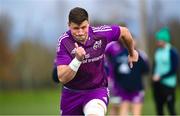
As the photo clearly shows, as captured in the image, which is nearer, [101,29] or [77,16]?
[77,16]

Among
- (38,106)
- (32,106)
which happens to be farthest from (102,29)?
(32,106)

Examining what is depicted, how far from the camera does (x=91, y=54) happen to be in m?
8.84

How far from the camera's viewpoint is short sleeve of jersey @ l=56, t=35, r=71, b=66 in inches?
333

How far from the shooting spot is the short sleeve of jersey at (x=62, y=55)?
8469 mm

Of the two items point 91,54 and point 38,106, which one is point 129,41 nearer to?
point 91,54

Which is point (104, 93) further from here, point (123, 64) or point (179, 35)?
point (179, 35)

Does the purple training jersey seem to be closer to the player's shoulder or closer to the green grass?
the player's shoulder

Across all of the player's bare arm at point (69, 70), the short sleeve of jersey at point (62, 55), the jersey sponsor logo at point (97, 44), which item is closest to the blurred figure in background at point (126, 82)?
the jersey sponsor logo at point (97, 44)

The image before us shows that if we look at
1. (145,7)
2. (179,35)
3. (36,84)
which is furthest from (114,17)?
(36,84)

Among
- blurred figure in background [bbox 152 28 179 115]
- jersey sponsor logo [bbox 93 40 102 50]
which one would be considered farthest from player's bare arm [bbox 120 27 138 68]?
blurred figure in background [bbox 152 28 179 115]

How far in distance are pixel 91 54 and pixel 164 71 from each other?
5.40 metres

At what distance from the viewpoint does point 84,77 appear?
892cm

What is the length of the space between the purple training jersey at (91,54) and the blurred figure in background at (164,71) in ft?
15.7

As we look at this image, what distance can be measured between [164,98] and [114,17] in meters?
32.7
